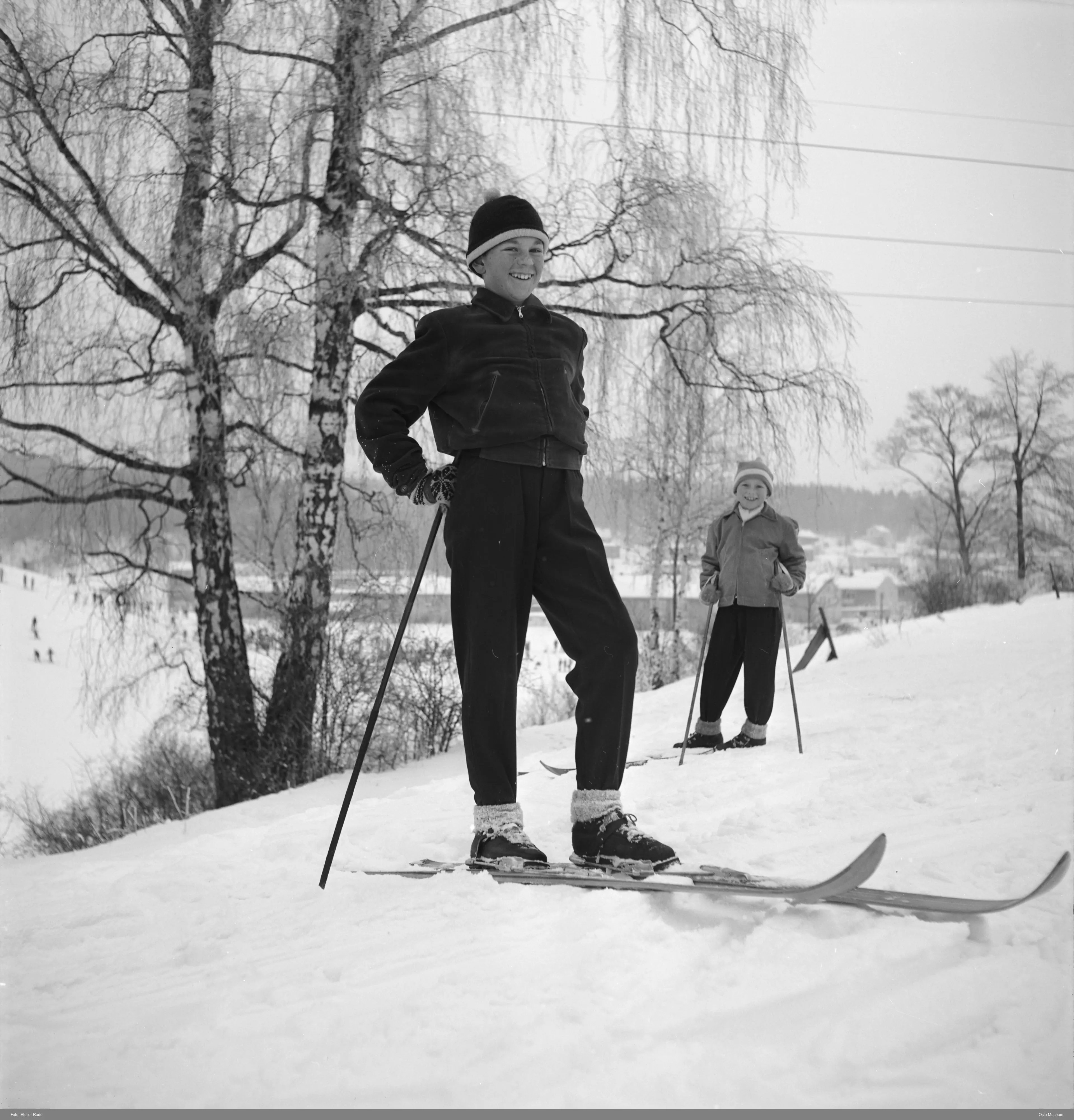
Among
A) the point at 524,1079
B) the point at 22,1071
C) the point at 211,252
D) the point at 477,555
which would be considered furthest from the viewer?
the point at 211,252

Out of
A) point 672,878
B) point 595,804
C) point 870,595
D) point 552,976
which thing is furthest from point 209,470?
point 870,595

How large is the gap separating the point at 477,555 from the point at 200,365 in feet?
13.1

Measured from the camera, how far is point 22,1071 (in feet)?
4.14

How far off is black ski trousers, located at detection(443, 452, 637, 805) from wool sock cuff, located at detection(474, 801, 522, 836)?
0.05 ft

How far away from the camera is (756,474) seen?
14.3 feet

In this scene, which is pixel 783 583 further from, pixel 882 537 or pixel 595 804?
pixel 882 537

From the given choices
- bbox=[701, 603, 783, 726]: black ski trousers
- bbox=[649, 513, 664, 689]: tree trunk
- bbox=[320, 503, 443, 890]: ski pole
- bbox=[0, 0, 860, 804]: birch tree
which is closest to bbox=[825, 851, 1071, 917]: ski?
bbox=[320, 503, 443, 890]: ski pole

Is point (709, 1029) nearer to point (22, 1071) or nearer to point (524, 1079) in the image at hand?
point (524, 1079)

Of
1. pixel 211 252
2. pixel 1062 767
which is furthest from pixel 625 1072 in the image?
pixel 211 252

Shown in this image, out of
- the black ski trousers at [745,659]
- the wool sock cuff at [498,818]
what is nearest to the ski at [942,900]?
the wool sock cuff at [498,818]

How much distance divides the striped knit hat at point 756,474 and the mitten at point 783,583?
16.8 inches

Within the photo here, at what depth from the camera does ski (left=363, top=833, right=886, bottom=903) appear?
1560mm

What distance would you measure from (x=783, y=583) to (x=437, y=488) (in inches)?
99.5

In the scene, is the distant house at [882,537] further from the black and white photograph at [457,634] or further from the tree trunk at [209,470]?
the tree trunk at [209,470]
